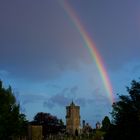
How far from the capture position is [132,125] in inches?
1698

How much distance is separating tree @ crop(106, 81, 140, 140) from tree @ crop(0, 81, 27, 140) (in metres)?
15.0

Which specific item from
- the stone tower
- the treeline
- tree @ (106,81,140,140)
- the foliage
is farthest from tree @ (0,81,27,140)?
the stone tower

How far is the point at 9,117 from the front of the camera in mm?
60156

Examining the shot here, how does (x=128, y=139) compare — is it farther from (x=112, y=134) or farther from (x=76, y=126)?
(x=76, y=126)

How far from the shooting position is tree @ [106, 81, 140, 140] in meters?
42.9

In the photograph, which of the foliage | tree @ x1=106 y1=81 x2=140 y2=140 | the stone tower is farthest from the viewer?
the stone tower

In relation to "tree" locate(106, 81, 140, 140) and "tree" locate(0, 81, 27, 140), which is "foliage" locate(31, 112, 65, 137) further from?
"tree" locate(106, 81, 140, 140)

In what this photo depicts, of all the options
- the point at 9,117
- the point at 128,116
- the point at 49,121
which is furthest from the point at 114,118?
the point at 49,121

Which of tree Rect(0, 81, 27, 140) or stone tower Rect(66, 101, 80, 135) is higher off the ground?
stone tower Rect(66, 101, 80, 135)

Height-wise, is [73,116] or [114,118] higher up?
[73,116]

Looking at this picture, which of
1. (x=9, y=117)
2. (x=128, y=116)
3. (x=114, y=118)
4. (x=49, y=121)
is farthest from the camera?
(x=49, y=121)

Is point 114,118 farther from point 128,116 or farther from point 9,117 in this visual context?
point 9,117

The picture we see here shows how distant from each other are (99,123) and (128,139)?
175 feet

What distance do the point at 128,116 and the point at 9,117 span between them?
20949 millimetres
